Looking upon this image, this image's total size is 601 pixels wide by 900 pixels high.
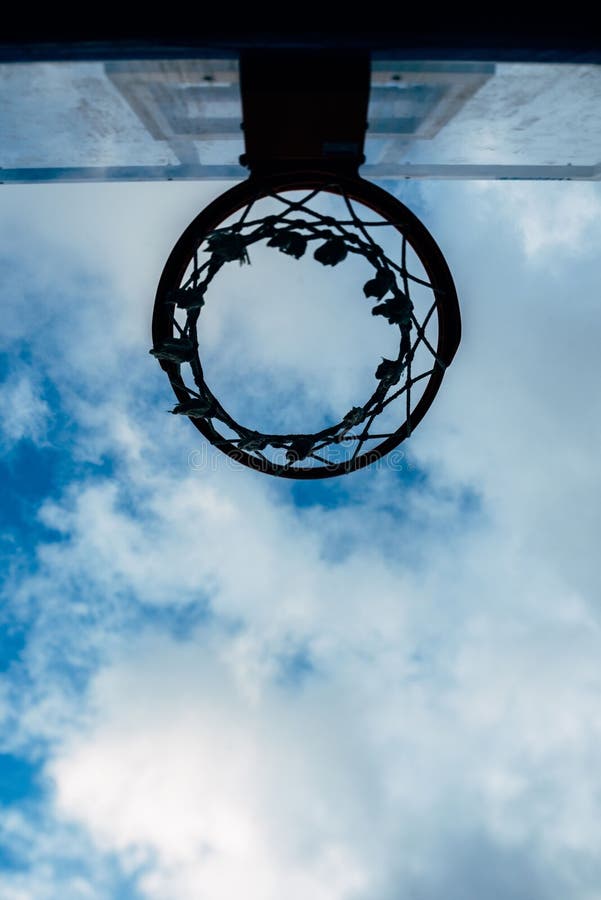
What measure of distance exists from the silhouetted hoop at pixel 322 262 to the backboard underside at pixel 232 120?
0.44m

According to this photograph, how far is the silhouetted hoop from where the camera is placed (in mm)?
3994

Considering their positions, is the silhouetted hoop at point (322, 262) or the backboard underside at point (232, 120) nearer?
the backboard underside at point (232, 120)

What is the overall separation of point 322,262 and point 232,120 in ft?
3.21

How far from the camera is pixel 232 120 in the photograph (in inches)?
156

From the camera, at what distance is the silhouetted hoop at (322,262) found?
3.99 m

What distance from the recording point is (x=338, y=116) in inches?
138

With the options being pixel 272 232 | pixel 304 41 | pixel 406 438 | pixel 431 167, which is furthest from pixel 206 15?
pixel 406 438

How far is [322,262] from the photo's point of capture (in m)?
3.99

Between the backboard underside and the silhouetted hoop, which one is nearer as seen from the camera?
the backboard underside

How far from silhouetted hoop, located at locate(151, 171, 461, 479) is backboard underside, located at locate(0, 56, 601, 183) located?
0.44 metres

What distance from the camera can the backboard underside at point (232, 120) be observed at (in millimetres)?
3502

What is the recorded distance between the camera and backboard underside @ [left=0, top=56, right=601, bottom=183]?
3.50 m

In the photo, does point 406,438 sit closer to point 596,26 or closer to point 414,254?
point 414,254

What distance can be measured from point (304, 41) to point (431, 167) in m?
1.73
